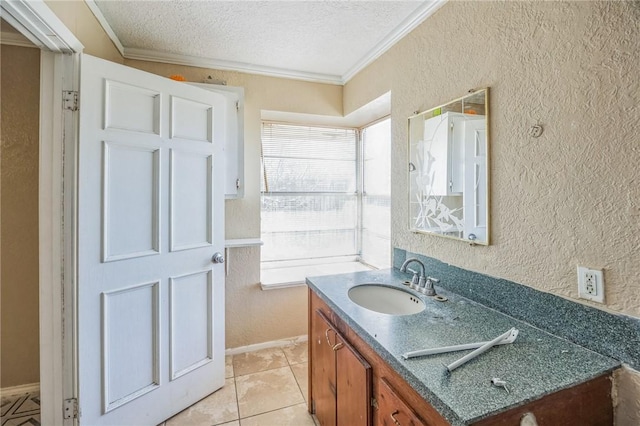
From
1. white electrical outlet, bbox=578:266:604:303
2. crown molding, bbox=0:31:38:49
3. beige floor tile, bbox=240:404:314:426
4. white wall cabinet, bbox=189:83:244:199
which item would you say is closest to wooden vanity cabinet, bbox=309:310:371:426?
beige floor tile, bbox=240:404:314:426

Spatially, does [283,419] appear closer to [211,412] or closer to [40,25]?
[211,412]

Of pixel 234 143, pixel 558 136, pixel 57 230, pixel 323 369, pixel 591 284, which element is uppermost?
pixel 234 143

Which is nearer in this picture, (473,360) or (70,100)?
(473,360)

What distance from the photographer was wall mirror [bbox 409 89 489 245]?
54.0 inches

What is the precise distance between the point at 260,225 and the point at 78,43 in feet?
5.42

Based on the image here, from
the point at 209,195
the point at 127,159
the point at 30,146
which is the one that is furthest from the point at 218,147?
the point at 30,146

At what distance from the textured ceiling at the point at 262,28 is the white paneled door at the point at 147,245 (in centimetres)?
42

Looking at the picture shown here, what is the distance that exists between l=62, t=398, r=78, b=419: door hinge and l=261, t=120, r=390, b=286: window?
55.7 inches

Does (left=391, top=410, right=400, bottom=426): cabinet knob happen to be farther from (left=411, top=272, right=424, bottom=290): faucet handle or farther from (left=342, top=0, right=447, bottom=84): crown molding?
(left=342, top=0, right=447, bottom=84): crown molding

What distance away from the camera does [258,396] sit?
6.44 feet

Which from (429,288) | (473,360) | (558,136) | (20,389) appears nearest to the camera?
(473,360)

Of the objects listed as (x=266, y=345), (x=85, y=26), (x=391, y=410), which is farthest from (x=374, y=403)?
(x=85, y=26)

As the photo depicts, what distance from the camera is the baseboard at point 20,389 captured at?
195 centimetres

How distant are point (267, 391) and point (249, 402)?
0.15 meters
